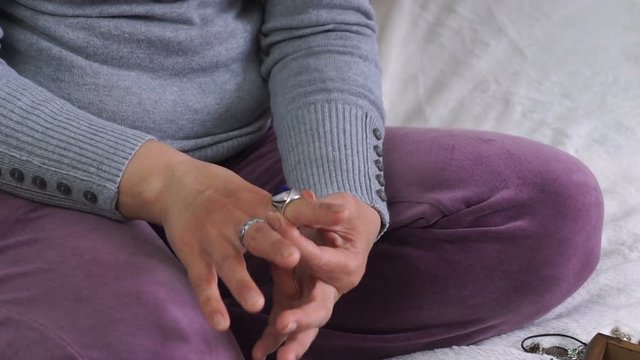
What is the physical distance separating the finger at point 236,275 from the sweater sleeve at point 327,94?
0.55 feet

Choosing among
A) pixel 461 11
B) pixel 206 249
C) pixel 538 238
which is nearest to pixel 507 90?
pixel 461 11

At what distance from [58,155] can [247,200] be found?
0.16 metres

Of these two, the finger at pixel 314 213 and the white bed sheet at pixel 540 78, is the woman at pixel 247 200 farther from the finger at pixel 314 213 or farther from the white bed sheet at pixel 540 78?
the white bed sheet at pixel 540 78

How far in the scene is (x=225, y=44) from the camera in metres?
0.79

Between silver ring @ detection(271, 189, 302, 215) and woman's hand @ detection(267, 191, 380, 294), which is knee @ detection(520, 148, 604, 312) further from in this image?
silver ring @ detection(271, 189, 302, 215)

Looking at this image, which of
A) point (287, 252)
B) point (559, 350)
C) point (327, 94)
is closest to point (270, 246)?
point (287, 252)

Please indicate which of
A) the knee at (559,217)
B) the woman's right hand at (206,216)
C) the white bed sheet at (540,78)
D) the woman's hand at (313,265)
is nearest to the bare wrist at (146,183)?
the woman's right hand at (206,216)

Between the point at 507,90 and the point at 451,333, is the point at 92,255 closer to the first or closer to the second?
the point at 451,333

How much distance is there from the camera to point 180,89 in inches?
29.9

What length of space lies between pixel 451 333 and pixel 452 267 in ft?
0.24

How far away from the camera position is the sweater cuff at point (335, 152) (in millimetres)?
692

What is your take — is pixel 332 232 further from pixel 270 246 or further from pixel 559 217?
pixel 559 217

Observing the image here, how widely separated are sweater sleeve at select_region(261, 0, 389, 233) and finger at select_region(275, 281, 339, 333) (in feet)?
Result: 0.36

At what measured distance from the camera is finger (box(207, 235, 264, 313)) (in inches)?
20.2
